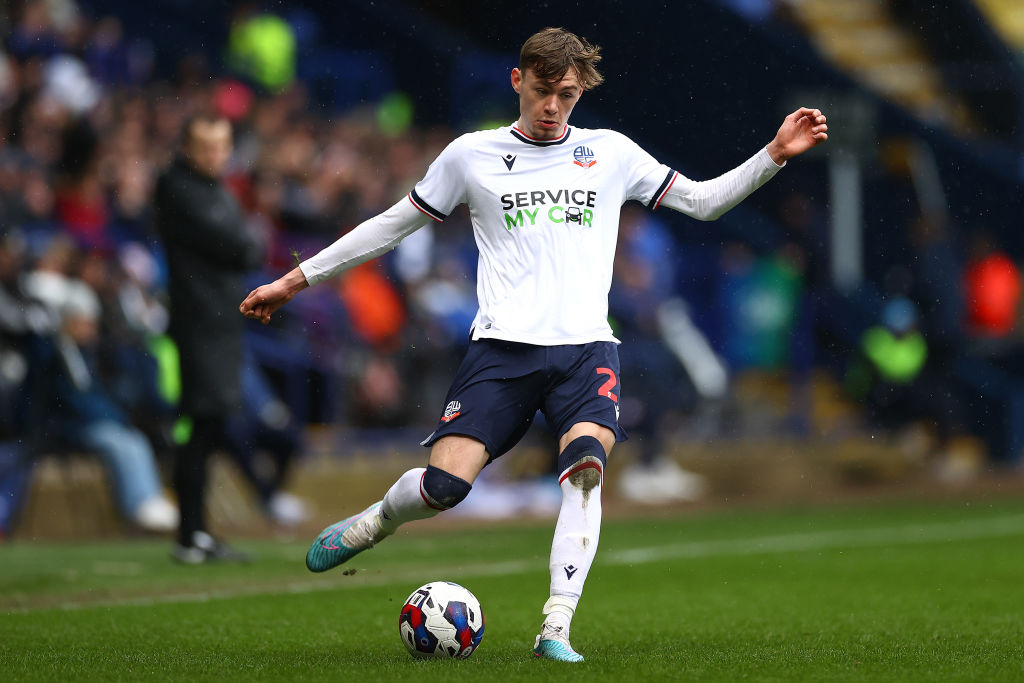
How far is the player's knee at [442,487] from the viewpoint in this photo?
5820 millimetres

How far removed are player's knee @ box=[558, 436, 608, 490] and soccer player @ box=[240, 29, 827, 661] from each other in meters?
0.03

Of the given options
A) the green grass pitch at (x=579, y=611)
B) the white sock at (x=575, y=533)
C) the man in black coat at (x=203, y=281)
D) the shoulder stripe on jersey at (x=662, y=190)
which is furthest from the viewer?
the man in black coat at (x=203, y=281)

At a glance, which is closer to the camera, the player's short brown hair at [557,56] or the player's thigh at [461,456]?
the player's short brown hair at [557,56]

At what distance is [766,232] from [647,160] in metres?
13.6

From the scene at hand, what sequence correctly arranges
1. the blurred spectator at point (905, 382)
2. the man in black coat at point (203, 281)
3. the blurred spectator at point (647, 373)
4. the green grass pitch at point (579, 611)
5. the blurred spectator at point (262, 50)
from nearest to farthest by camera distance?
the green grass pitch at point (579, 611)
the man in black coat at point (203, 281)
the blurred spectator at point (647, 373)
the blurred spectator at point (262, 50)
the blurred spectator at point (905, 382)

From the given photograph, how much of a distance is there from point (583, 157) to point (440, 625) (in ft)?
6.11

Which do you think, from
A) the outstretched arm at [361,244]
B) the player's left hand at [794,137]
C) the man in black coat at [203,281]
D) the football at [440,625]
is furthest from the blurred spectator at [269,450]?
the player's left hand at [794,137]

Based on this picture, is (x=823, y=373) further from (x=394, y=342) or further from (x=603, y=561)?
(x=603, y=561)

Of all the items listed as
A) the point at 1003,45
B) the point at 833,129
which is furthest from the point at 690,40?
the point at 1003,45

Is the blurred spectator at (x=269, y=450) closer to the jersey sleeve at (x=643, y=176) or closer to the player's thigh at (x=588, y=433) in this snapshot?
the jersey sleeve at (x=643, y=176)

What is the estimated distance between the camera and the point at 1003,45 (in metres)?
21.9

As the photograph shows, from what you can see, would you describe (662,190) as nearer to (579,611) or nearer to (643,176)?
(643,176)

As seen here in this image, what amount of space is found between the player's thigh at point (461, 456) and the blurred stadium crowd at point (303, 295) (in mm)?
4536

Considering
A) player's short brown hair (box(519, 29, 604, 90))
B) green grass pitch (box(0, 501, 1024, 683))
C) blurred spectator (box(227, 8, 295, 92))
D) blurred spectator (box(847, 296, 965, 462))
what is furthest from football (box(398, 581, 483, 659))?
blurred spectator (box(847, 296, 965, 462))
